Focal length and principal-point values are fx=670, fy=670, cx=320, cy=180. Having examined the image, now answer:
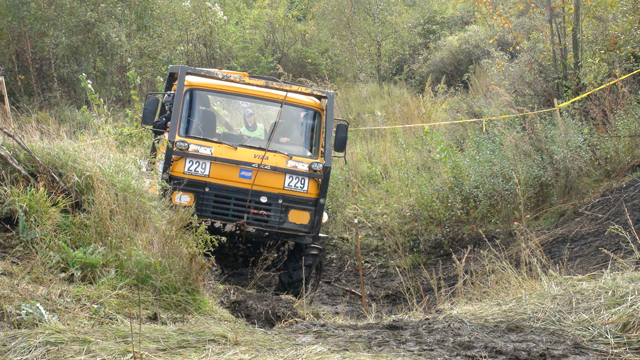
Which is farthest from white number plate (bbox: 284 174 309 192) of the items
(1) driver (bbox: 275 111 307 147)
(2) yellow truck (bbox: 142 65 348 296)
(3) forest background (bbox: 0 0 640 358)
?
(3) forest background (bbox: 0 0 640 358)

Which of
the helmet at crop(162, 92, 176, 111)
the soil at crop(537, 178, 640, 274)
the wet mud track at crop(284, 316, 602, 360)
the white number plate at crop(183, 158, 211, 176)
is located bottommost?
the wet mud track at crop(284, 316, 602, 360)

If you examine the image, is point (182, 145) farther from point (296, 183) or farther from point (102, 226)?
point (102, 226)

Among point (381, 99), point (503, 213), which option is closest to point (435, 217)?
point (503, 213)

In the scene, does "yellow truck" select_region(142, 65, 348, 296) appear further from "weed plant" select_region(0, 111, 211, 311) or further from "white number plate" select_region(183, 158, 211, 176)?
"weed plant" select_region(0, 111, 211, 311)

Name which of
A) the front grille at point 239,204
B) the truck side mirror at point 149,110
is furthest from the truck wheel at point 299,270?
the truck side mirror at point 149,110

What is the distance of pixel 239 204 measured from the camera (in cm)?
734

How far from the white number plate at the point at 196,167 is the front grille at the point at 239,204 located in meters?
0.10

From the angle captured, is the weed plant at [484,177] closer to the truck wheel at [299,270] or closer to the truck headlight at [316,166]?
the truck wheel at [299,270]

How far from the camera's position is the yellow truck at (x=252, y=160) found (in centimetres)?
727

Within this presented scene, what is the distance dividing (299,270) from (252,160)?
1.39 meters

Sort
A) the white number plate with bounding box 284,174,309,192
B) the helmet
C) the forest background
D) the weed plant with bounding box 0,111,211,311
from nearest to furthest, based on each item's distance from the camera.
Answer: the forest background < the weed plant with bounding box 0,111,211,311 < the white number plate with bounding box 284,174,309,192 < the helmet

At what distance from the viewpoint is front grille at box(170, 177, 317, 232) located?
7246 mm

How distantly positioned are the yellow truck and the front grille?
0.01 meters

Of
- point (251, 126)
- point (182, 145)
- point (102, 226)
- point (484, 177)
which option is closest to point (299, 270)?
point (251, 126)
